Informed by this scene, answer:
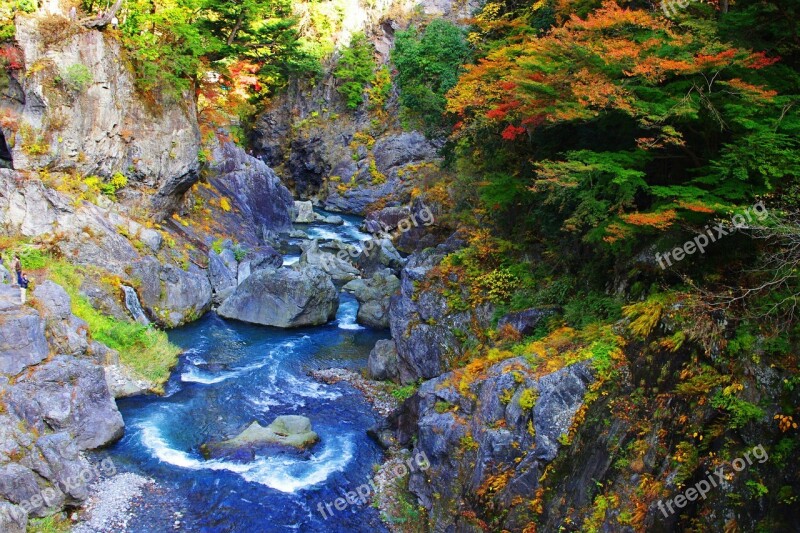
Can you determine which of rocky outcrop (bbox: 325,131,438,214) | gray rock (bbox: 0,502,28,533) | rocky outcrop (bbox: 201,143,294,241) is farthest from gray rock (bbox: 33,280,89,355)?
rocky outcrop (bbox: 325,131,438,214)

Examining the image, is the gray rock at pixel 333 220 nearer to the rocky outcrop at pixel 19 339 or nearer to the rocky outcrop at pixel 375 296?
the rocky outcrop at pixel 375 296

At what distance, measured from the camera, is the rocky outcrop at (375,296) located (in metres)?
24.6

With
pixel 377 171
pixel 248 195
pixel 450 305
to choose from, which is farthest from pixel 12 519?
pixel 377 171

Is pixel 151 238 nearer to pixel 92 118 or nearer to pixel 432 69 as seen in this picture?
pixel 92 118

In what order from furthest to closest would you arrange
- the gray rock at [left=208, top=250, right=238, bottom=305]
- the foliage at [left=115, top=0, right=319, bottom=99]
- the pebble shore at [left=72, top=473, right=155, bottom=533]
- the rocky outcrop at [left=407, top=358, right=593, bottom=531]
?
the foliage at [left=115, top=0, right=319, bottom=99]
the gray rock at [left=208, top=250, right=238, bottom=305]
the pebble shore at [left=72, top=473, right=155, bottom=533]
the rocky outcrop at [left=407, top=358, right=593, bottom=531]

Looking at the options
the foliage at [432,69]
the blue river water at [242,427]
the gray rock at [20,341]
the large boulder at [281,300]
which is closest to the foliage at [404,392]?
the blue river water at [242,427]

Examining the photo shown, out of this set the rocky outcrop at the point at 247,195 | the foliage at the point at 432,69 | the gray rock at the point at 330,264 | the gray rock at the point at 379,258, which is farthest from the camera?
the rocky outcrop at the point at 247,195

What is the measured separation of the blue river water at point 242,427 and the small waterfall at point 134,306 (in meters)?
1.31

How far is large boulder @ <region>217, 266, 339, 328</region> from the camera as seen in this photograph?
23.6 meters

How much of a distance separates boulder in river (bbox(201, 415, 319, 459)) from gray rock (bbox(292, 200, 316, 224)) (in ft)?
86.1

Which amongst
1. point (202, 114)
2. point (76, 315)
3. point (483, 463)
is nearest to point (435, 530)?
point (483, 463)

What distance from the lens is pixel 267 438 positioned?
49.4 feet

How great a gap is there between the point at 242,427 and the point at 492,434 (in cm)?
787

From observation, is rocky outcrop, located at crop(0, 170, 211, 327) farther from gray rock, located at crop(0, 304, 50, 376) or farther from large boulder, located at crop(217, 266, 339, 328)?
gray rock, located at crop(0, 304, 50, 376)
